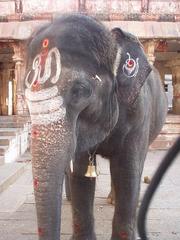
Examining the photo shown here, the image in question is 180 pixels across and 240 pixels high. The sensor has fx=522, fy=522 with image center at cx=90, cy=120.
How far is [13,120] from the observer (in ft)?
46.2

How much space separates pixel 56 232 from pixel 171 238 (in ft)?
6.30

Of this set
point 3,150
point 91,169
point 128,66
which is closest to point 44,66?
point 128,66

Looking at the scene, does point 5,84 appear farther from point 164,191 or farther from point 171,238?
point 171,238

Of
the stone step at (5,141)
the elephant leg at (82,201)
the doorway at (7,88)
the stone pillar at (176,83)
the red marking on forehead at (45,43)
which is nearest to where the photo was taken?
the red marking on forehead at (45,43)

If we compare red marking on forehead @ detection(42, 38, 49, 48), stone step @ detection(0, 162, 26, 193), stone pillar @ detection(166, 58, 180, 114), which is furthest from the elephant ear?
stone pillar @ detection(166, 58, 180, 114)

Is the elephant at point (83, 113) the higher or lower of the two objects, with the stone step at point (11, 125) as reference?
higher

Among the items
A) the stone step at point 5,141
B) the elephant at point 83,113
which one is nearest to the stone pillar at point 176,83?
the stone step at point 5,141

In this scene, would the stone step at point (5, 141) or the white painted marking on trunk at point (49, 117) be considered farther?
the stone step at point (5, 141)

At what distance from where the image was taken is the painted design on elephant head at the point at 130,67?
344 cm

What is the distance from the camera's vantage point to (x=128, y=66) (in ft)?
11.3

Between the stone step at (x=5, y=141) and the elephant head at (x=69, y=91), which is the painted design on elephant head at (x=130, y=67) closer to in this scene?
the elephant head at (x=69, y=91)

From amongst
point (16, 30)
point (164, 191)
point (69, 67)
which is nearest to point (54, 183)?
point (69, 67)

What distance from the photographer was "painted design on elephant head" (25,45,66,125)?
2.85m

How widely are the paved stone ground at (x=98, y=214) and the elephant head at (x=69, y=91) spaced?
70cm
